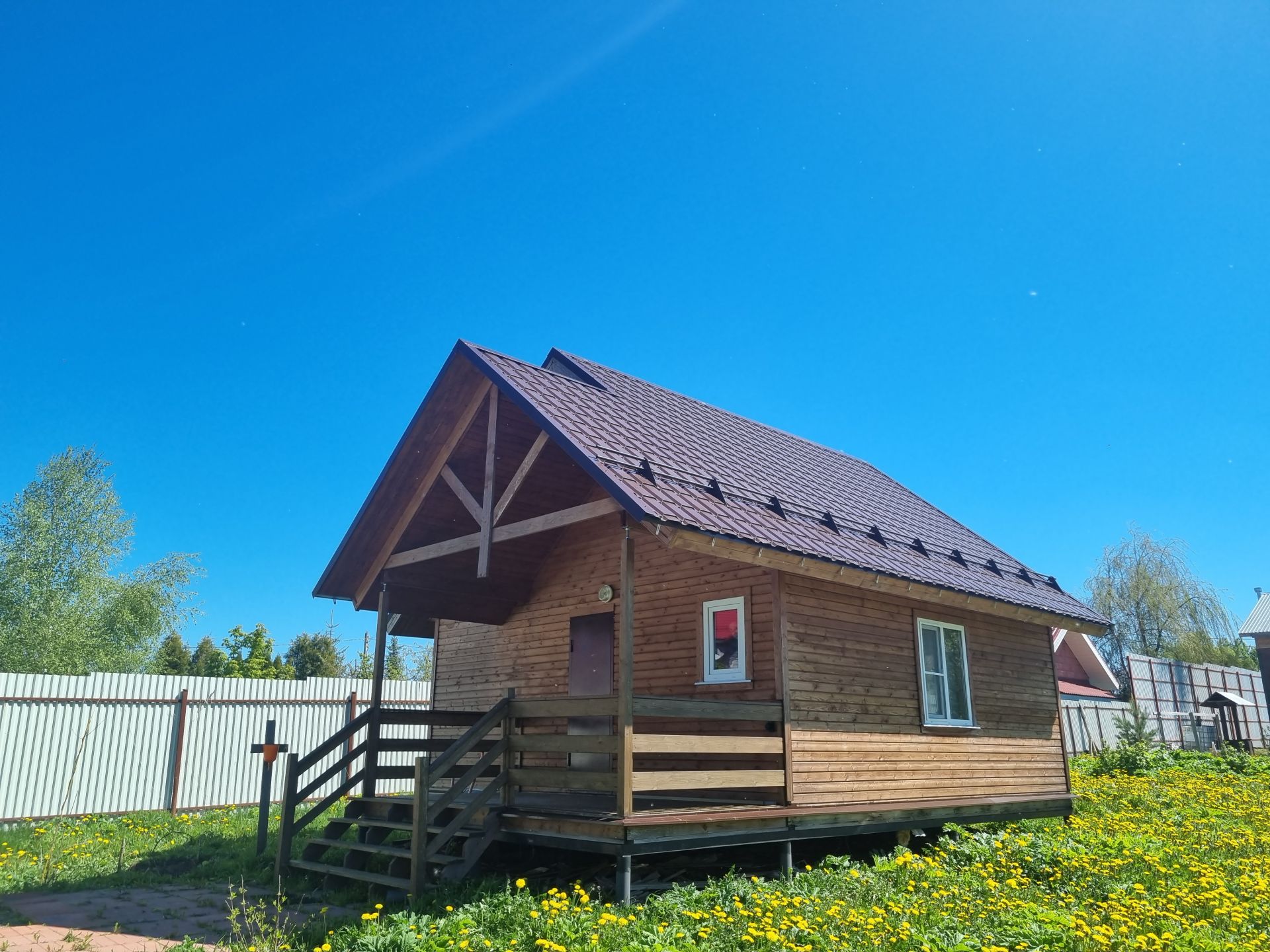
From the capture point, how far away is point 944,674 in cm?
1242

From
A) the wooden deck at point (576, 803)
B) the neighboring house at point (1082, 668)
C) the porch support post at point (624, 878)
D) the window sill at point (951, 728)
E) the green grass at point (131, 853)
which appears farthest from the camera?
the neighboring house at point (1082, 668)

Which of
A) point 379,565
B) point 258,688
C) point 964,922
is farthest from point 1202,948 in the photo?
point 258,688

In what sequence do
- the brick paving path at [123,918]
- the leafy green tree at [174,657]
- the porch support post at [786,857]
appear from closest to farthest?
1. the brick paving path at [123,918]
2. the porch support post at [786,857]
3. the leafy green tree at [174,657]

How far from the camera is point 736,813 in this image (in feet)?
28.7

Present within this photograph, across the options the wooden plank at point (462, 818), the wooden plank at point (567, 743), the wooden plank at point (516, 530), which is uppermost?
the wooden plank at point (516, 530)

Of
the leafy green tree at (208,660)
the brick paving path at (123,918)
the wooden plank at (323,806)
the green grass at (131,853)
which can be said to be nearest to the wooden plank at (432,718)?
the wooden plank at (323,806)

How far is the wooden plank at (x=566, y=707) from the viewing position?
26.4 feet

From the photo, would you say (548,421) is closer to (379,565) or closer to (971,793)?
(379,565)

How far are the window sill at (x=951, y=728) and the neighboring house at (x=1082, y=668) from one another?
24.2 meters

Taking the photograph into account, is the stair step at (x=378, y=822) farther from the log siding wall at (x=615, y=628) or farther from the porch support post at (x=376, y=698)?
the log siding wall at (x=615, y=628)

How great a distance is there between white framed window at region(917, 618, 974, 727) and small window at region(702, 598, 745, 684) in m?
2.88

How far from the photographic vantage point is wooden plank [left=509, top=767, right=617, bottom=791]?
8.22 meters

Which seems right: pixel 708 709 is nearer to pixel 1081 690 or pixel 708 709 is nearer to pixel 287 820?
pixel 287 820

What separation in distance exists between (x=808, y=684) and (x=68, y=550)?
30.7 metres
